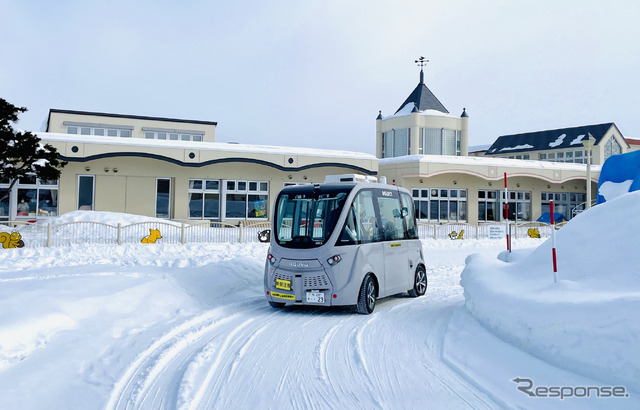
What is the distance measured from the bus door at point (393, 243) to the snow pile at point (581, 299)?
2073 millimetres

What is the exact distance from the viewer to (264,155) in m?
25.8

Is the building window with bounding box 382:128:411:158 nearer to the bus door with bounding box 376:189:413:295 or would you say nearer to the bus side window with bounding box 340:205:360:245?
the bus door with bounding box 376:189:413:295

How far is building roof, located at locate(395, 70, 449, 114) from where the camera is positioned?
129 ft

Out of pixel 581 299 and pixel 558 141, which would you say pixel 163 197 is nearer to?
pixel 581 299

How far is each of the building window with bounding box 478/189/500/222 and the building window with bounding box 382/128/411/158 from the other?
6377mm

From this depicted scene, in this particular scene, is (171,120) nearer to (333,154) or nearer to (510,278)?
(333,154)

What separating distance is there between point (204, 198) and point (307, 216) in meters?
17.1

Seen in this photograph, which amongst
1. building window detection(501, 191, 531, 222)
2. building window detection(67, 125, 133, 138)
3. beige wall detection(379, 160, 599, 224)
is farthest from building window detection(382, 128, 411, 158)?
building window detection(67, 125, 133, 138)

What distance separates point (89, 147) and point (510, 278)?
20806 millimetres

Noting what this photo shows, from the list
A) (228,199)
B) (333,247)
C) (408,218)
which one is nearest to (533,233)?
(228,199)

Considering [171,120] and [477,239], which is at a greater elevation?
[171,120]

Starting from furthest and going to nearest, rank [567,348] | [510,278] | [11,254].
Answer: [11,254] → [510,278] → [567,348]

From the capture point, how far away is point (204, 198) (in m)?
25.4

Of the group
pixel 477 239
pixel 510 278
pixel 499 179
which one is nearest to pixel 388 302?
pixel 510 278
